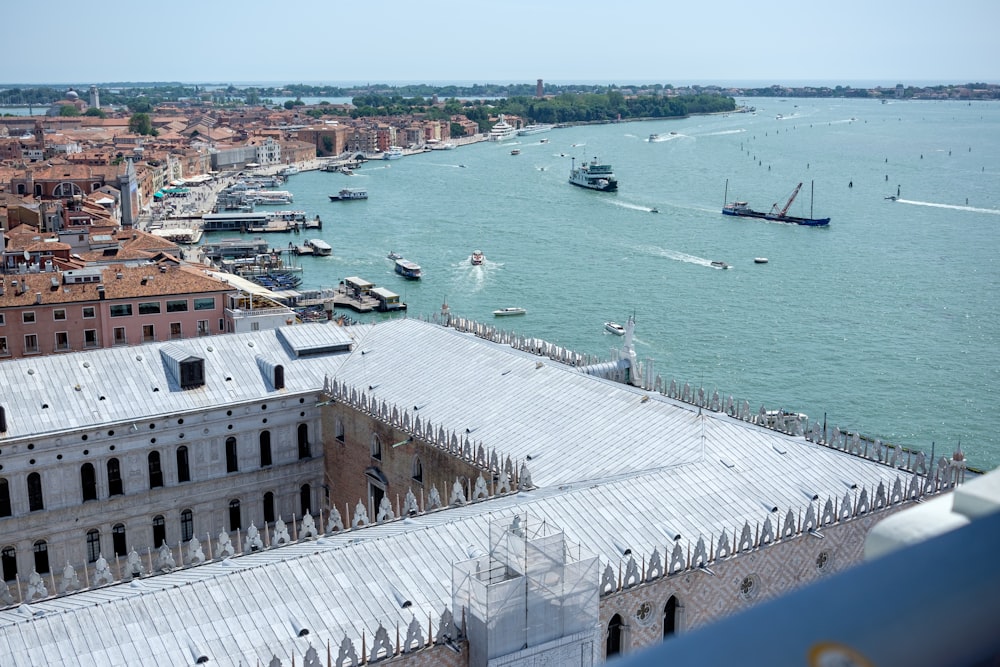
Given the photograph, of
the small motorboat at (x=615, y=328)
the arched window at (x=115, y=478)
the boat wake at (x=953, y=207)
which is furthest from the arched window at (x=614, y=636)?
the boat wake at (x=953, y=207)

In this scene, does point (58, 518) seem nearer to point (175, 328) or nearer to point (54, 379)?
point (54, 379)

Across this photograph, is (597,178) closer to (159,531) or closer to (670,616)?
(159,531)

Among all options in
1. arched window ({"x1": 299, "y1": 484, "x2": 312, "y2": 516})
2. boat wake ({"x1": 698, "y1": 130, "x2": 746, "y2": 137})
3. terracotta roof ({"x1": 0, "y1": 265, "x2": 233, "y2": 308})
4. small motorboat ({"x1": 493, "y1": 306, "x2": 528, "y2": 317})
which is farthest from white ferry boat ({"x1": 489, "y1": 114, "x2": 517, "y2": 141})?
arched window ({"x1": 299, "y1": 484, "x2": 312, "y2": 516})

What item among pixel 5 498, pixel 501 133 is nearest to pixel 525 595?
pixel 5 498

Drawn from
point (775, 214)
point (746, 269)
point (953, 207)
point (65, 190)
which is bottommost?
point (746, 269)

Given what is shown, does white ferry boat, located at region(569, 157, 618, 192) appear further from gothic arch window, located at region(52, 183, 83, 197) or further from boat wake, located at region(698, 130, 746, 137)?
boat wake, located at region(698, 130, 746, 137)

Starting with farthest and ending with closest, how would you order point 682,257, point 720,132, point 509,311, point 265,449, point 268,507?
point 720,132
point 682,257
point 509,311
point 268,507
point 265,449

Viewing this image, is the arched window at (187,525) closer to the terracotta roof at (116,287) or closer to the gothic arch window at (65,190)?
the terracotta roof at (116,287)
